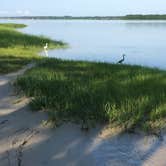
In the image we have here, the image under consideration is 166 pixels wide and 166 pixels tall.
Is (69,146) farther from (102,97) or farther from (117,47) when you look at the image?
(117,47)

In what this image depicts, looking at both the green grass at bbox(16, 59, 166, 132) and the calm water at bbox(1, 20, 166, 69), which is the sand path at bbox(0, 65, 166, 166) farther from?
the calm water at bbox(1, 20, 166, 69)

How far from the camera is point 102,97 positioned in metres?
6.80

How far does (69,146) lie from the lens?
5.55 metres

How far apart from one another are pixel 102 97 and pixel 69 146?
1.46 m

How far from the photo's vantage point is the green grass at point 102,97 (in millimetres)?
6129

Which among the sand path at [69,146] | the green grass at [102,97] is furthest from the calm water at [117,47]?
the sand path at [69,146]

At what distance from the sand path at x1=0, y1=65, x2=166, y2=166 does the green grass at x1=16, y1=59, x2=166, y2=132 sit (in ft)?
0.83

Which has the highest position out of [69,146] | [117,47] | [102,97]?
[102,97]

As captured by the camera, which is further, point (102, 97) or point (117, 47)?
point (117, 47)

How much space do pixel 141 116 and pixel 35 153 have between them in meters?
1.65

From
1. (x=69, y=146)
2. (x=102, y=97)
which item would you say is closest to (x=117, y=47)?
(x=102, y=97)

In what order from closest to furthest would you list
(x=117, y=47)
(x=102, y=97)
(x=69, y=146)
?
(x=69, y=146)
(x=102, y=97)
(x=117, y=47)

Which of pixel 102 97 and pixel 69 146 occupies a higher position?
pixel 102 97

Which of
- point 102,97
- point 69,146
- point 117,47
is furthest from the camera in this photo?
point 117,47
